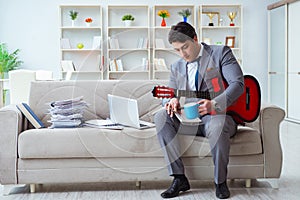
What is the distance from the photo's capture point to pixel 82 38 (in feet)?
26.0

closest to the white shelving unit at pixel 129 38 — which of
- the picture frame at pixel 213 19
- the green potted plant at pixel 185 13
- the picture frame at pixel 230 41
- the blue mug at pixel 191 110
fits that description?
the green potted plant at pixel 185 13

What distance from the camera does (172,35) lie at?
292 cm

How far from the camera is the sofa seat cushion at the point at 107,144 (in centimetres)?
287

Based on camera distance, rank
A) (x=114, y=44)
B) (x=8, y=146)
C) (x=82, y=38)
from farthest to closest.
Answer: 1. (x=82, y=38)
2. (x=114, y=44)
3. (x=8, y=146)

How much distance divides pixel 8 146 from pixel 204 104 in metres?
1.17

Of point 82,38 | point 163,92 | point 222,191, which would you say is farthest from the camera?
point 82,38

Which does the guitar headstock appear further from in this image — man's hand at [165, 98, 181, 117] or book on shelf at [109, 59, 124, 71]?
book on shelf at [109, 59, 124, 71]

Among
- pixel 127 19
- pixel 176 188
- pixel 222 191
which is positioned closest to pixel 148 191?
pixel 176 188

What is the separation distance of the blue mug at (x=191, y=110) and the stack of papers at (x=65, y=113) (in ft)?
2.34

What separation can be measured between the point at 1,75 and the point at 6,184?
190 inches

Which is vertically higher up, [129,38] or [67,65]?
[129,38]

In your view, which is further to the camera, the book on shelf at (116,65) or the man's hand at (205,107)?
the book on shelf at (116,65)

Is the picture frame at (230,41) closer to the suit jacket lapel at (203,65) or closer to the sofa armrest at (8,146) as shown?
the suit jacket lapel at (203,65)

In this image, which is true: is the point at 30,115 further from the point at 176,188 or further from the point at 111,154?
the point at 176,188
